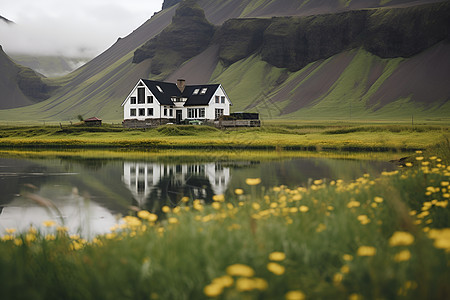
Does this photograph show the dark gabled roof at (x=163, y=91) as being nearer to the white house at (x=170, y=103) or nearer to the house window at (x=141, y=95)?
the white house at (x=170, y=103)

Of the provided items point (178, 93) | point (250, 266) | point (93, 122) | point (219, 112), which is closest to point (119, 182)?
point (250, 266)

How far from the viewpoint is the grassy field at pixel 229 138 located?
4688cm

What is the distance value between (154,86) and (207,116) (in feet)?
39.7

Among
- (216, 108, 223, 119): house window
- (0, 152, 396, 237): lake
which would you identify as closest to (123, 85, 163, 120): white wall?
(216, 108, 223, 119): house window

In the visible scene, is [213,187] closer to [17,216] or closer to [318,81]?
[17,216]

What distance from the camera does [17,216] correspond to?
15.8 m

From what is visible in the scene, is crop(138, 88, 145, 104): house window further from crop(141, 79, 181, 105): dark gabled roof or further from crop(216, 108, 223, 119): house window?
crop(216, 108, 223, 119): house window

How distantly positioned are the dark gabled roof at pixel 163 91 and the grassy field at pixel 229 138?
14981 mm

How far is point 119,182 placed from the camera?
25.2 m

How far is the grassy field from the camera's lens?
1845 inches

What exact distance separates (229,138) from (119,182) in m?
A: 36.7

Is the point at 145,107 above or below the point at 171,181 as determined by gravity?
above

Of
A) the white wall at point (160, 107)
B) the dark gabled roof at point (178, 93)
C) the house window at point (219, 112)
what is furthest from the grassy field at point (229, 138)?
the house window at point (219, 112)

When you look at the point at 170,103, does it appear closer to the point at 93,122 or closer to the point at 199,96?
the point at 199,96
